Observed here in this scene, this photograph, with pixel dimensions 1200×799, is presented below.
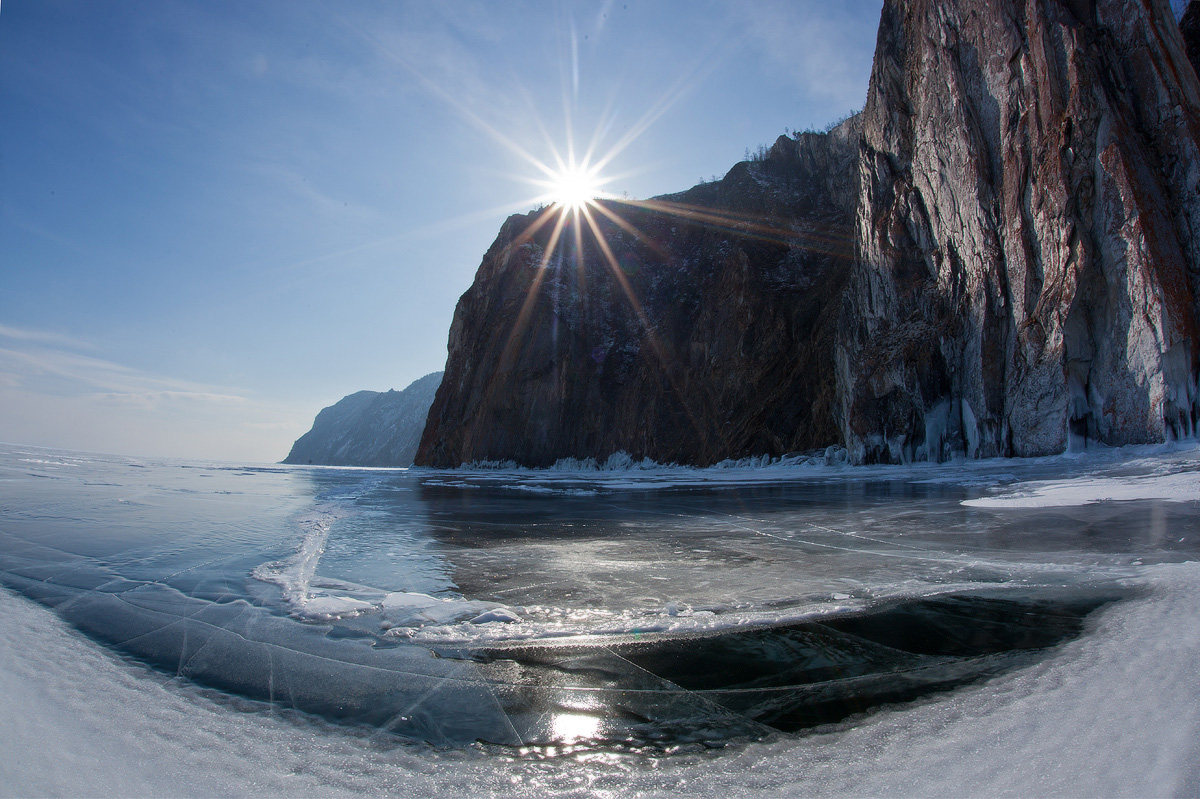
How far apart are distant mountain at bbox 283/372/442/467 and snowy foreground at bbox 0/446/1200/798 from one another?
11946 cm

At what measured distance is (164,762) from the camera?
2012mm

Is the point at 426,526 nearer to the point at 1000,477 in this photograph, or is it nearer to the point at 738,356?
the point at 1000,477

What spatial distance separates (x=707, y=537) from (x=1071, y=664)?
16.7 feet

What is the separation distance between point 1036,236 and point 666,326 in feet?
83.9

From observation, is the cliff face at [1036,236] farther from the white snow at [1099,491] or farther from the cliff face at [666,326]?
the cliff face at [666,326]

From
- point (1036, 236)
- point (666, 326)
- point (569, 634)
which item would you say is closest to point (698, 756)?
point (569, 634)

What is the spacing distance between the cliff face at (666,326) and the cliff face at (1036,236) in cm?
904

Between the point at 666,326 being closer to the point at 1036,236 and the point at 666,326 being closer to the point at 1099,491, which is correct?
the point at 1036,236

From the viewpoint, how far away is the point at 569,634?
3.55 metres

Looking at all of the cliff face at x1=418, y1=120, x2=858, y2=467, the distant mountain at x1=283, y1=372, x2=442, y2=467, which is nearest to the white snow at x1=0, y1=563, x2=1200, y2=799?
the cliff face at x1=418, y1=120, x2=858, y2=467

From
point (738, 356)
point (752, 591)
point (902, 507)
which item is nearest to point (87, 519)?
point (752, 591)

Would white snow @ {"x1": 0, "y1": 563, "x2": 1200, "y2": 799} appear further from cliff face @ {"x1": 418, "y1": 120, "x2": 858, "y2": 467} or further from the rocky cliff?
cliff face @ {"x1": 418, "y1": 120, "x2": 858, "y2": 467}

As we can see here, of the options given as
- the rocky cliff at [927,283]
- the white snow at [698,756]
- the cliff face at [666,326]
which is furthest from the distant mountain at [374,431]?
the white snow at [698,756]

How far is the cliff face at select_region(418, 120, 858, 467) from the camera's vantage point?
36312 millimetres
